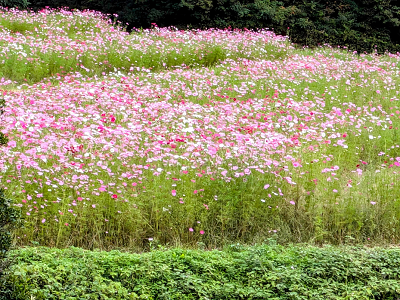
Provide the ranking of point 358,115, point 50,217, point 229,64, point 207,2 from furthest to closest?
1. point 207,2
2. point 229,64
3. point 358,115
4. point 50,217

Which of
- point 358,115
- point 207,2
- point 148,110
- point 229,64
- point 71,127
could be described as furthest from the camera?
point 207,2

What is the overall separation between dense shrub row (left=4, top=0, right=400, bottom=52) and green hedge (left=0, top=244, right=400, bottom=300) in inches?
549

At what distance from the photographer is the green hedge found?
3.91 m

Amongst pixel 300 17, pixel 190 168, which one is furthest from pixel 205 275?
pixel 300 17

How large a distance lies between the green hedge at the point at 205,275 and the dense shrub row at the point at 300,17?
13952 millimetres

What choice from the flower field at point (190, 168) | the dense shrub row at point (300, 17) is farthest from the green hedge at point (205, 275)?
the dense shrub row at point (300, 17)

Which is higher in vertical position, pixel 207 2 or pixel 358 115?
pixel 207 2

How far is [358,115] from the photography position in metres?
8.86

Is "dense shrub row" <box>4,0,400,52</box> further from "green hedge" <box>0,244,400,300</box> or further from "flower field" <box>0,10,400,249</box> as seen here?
"green hedge" <box>0,244,400,300</box>

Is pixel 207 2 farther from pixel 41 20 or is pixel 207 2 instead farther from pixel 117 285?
pixel 117 285

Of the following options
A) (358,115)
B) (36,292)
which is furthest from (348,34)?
(36,292)

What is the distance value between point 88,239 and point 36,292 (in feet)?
4.94

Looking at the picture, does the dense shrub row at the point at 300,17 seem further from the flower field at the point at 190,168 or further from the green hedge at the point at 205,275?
the green hedge at the point at 205,275

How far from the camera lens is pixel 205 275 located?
14.2ft
